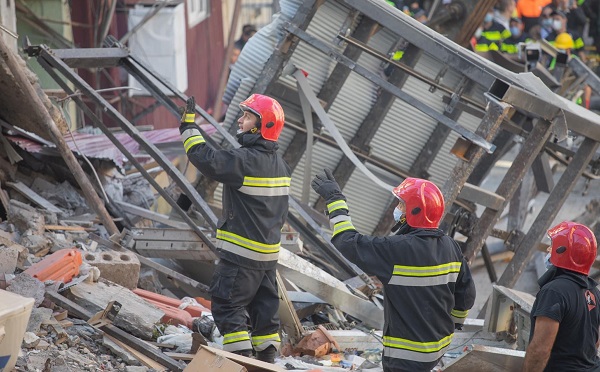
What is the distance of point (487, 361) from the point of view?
540 centimetres

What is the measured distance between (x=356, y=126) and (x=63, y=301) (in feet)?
12.9

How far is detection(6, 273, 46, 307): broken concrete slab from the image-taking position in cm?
586

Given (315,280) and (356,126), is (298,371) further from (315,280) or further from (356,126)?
(356,126)

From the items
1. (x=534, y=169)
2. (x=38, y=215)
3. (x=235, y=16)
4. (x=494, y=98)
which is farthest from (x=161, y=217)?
(x=235, y=16)

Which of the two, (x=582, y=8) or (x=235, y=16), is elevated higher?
(x=582, y=8)

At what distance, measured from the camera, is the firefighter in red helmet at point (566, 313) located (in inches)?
194

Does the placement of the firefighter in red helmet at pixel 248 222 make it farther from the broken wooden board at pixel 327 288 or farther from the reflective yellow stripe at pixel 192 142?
the broken wooden board at pixel 327 288

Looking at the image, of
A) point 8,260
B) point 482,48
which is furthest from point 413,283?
point 482,48

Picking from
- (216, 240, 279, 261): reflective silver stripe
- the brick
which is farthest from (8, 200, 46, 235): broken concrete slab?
(216, 240, 279, 261): reflective silver stripe

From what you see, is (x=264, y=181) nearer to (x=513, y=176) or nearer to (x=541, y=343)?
(x=541, y=343)

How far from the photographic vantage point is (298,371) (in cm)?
587

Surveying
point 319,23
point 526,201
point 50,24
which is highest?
point 319,23

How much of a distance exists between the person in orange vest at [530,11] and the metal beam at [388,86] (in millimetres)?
9478

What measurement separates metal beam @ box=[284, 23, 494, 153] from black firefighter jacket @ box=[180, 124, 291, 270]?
6.51 ft
